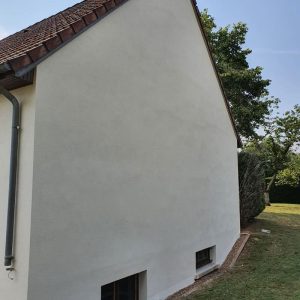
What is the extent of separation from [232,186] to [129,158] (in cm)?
587

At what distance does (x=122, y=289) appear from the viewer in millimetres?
5840

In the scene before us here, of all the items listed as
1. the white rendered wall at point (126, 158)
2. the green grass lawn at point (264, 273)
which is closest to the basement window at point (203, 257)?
the white rendered wall at point (126, 158)

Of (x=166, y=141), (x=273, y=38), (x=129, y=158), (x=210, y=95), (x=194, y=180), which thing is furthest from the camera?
(x=273, y=38)

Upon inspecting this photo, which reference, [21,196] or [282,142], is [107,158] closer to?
[21,196]

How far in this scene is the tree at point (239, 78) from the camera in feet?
62.5

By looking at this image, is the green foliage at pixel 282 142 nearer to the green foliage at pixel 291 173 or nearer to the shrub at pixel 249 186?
the green foliage at pixel 291 173

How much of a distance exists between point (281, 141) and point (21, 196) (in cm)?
2435

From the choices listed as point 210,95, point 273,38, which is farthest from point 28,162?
point 273,38

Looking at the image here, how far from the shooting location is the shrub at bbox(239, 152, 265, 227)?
12.6 m

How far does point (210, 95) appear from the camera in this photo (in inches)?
373

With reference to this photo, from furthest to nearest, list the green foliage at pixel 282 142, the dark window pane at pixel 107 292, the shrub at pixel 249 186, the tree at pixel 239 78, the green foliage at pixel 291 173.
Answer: the green foliage at pixel 282 142, the green foliage at pixel 291 173, the tree at pixel 239 78, the shrub at pixel 249 186, the dark window pane at pixel 107 292

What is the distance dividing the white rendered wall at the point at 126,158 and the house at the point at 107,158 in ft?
0.07

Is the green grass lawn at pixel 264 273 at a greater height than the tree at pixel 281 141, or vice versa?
the tree at pixel 281 141

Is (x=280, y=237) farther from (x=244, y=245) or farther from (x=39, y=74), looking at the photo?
(x=39, y=74)
